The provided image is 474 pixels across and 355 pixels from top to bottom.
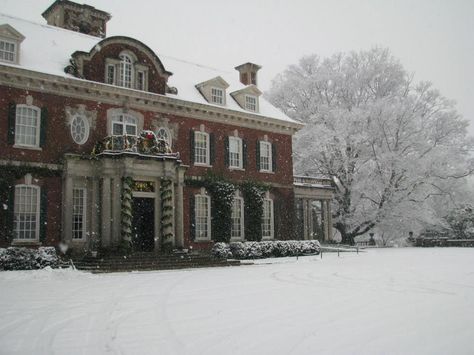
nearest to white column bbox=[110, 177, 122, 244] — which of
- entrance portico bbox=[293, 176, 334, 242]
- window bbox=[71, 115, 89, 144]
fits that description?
window bbox=[71, 115, 89, 144]

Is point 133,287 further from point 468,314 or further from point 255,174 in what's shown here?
point 255,174

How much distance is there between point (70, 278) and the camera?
15445 millimetres

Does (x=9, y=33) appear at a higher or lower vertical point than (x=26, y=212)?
higher

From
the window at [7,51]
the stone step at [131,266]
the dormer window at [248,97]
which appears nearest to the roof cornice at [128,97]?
the window at [7,51]

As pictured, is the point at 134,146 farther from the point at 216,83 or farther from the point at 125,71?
the point at 216,83

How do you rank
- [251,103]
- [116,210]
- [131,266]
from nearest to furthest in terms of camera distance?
[131,266] → [116,210] → [251,103]

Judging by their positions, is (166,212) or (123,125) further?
(123,125)

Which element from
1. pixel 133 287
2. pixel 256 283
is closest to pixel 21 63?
pixel 133 287

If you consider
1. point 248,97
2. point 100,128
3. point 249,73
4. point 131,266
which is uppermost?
point 249,73

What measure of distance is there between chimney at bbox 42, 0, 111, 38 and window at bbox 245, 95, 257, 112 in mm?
9152

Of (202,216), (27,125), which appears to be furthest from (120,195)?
(202,216)

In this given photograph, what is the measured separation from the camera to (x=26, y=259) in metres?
17.4

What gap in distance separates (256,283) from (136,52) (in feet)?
48.0

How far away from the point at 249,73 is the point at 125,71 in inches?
440
